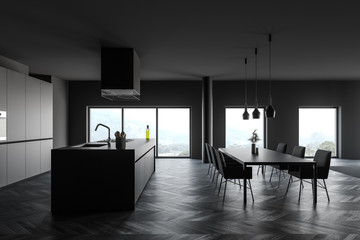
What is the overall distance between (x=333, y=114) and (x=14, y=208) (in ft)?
32.9

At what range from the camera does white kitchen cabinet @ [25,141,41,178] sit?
6261mm

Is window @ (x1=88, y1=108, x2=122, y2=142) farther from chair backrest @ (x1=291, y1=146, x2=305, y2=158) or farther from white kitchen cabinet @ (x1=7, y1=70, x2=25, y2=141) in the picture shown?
chair backrest @ (x1=291, y1=146, x2=305, y2=158)

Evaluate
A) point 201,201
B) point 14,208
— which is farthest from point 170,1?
point 14,208

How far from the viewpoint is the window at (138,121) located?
406 inches

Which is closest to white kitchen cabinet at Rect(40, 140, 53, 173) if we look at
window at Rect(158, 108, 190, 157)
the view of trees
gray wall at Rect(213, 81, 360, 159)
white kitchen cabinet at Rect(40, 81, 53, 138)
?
white kitchen cabinet at Rect(40, 81, 53, 138)

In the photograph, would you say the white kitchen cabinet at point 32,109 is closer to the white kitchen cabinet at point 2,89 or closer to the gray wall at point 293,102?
the white kitchen cabinet at point 2,89

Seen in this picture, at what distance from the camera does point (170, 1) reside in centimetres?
356

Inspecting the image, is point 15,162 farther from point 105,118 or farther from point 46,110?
point 105,118

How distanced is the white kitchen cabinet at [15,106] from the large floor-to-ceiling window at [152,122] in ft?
14.1

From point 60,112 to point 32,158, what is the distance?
3311mm

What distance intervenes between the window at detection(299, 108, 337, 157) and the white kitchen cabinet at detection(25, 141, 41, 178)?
8.31 meters

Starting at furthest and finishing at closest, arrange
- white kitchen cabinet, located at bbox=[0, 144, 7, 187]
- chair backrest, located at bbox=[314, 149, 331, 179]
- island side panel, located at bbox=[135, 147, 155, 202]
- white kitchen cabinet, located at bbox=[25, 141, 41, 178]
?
white kitchen cabinet, located at bbox=[25, 141, 41, 178] < white kitchen cabinet, located at bbox=[0, 144, 7, 187] < chair backrest, located at bbox=[314, 149, 331, 179] < island side panel, located at bbox=[135, 147, 155, 202]

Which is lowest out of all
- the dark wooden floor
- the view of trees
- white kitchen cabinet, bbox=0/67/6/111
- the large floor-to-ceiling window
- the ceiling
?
the dark wooden floor

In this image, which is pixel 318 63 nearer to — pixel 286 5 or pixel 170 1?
pixel 286 5
